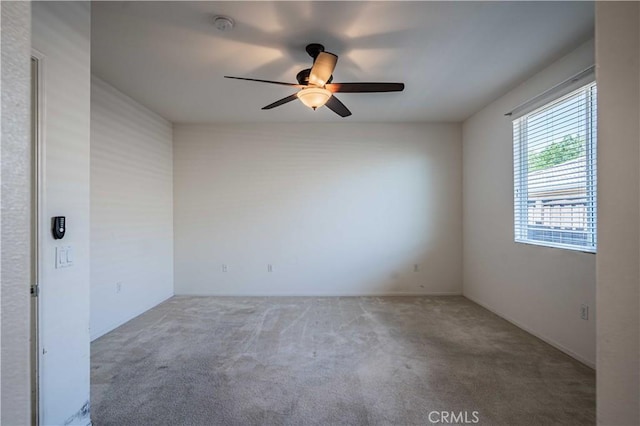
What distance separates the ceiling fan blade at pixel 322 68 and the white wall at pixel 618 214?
1.56 metres

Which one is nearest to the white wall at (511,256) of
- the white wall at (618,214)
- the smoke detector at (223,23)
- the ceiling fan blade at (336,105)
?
the ceiling fan blade at (336,105)

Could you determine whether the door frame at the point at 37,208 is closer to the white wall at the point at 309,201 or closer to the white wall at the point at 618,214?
the white wall at the point at 618,214

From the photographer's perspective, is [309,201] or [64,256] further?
[309,201]

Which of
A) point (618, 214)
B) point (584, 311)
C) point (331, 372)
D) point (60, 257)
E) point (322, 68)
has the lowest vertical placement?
point (331, 372)

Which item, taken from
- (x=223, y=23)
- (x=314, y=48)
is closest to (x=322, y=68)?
(x=314, y=48)

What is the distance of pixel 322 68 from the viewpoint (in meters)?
2.05

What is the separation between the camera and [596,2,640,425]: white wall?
1.99 feet

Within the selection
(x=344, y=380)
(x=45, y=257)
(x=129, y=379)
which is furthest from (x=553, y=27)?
(x=129, y=379)

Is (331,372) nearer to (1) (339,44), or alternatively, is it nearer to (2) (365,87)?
(2) (365,87)

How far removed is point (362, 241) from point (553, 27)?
319cm

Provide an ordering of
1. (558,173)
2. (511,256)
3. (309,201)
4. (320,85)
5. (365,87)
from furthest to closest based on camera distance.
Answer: (309,201) → (511,256) → (558,173) → (365,87) → (320,85)

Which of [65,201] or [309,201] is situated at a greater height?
[309,201]

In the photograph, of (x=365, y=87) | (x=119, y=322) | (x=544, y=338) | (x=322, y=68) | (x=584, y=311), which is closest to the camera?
(x=322, y=68)

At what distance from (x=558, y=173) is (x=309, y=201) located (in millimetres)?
3017
